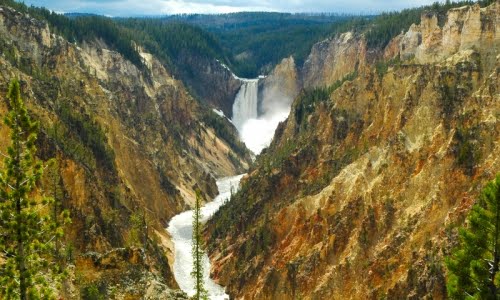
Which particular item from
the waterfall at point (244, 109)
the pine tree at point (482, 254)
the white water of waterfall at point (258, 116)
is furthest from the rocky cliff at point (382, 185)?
the waterfall at point (244, 109)

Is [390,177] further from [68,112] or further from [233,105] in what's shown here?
[233,105]

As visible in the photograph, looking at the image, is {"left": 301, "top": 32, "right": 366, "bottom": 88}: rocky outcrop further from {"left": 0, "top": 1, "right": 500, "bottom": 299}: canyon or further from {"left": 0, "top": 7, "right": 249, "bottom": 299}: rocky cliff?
{"left": 0, "top": 1, "right": 500, "bottom": 299}: canyon

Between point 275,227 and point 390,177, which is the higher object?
point 390,177

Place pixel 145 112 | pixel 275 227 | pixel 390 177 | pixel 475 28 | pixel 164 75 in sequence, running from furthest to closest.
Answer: pixel 164 75
pixel 145 112
pixel 275 227
pixel 475 28
pixel 390 177

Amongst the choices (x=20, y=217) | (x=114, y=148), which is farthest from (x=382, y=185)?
(x=114, y=148)

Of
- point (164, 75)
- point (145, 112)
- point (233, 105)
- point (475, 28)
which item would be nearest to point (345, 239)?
point (475, 28)

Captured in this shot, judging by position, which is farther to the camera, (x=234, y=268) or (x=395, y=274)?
(x=234, y=268)

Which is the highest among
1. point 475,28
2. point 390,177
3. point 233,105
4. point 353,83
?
point 475,28

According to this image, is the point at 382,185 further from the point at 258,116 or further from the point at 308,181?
the point at 258,116
